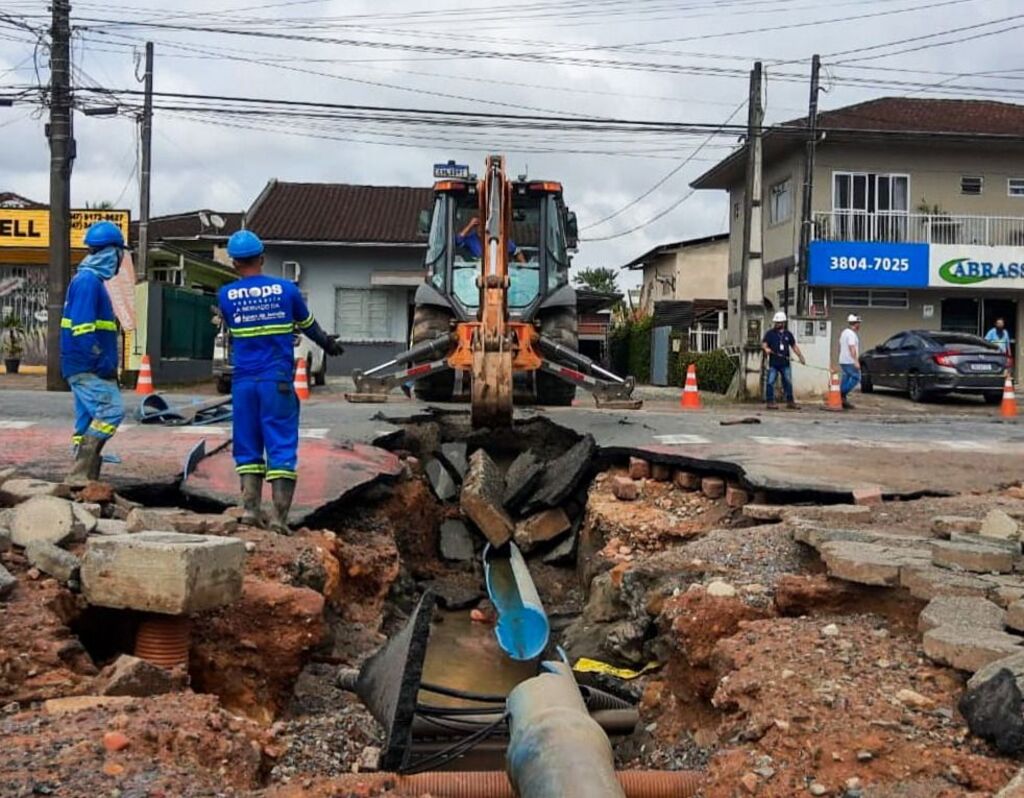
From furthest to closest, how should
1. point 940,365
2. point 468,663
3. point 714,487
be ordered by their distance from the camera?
point 940,365 → point 714,487 → point 468,663

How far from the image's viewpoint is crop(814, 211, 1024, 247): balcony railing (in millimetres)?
26641

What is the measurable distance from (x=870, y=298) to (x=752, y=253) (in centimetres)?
675

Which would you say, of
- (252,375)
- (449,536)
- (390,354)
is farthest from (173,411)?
(390,354)

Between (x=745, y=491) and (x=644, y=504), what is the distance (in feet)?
3.03

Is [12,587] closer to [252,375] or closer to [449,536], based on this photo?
[252,375]

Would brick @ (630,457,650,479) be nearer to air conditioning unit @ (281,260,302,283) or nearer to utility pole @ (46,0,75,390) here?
utility pole @ (46,0,75,390)

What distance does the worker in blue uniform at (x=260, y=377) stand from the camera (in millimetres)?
5922

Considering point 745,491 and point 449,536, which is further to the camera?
point 449,536

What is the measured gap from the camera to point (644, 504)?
8.23 meters

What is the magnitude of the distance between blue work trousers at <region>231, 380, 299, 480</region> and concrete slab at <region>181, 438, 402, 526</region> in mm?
542

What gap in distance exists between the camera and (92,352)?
6.12m

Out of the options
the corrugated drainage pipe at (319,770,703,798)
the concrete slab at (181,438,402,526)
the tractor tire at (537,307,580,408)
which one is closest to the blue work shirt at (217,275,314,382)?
the concrete slab at (181,438,402,526)

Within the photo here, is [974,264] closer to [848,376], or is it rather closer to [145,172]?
[848,376]

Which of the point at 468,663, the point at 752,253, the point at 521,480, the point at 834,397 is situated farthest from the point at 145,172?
the point at 468,663
